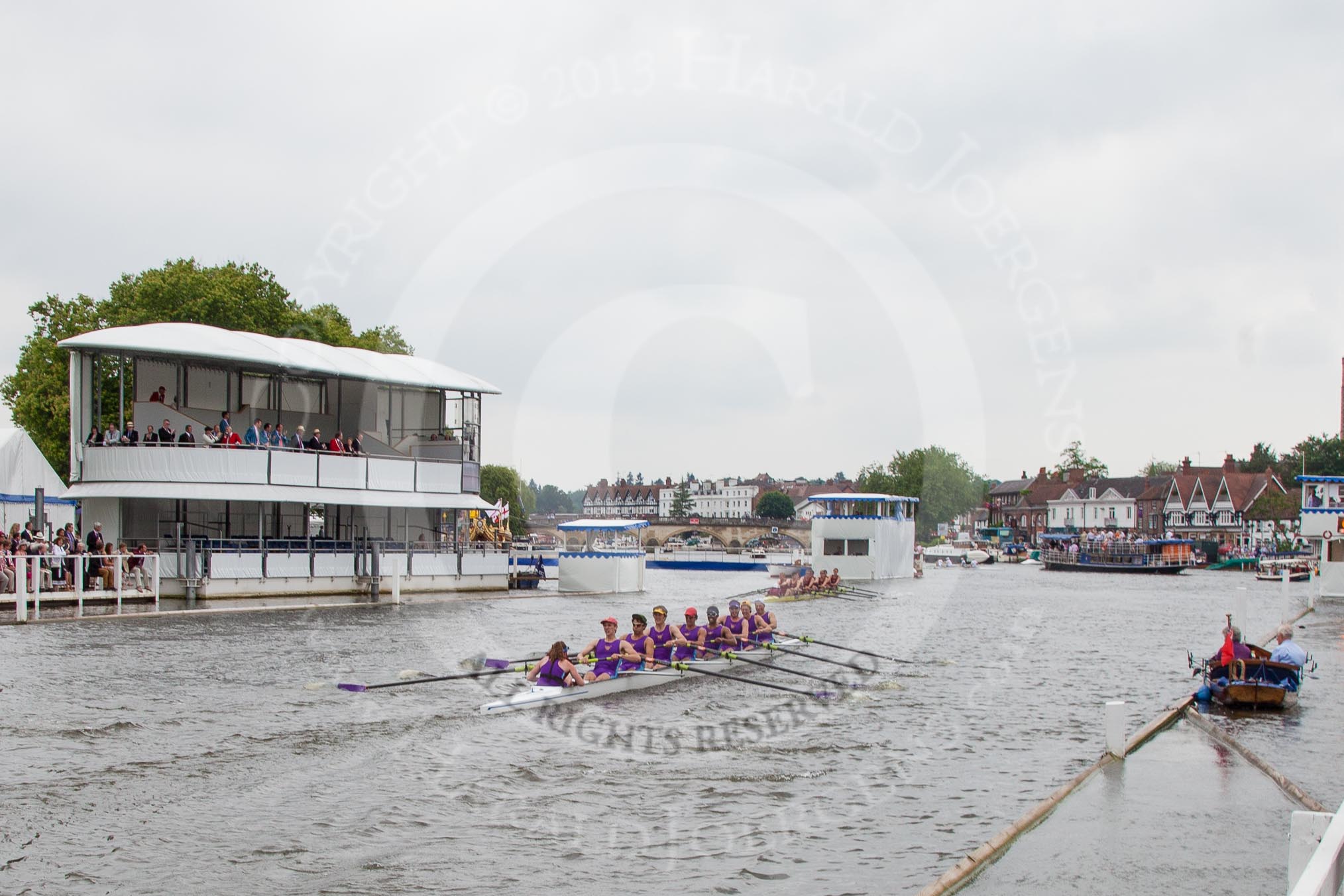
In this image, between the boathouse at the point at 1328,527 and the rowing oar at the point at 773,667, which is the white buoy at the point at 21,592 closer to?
the rowing oar at the point at 773,667

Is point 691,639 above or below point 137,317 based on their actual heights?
below

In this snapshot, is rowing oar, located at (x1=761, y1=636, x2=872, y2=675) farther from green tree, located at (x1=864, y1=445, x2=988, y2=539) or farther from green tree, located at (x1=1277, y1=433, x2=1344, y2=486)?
green tree, located at (x1=864, y1=445, x2=988, y2=539)

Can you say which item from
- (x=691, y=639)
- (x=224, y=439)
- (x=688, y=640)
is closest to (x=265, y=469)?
(x=224, y=439)

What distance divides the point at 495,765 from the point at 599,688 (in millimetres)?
5162

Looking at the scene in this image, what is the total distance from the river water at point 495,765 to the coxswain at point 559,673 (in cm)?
85

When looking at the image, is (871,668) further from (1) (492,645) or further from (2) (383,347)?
(2) (383,347)

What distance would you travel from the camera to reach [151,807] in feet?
45.4

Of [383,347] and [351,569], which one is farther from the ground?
[383,347]

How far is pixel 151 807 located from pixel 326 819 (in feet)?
7.04

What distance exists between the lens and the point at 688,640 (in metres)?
24.8

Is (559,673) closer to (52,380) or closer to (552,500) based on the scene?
(52,380)

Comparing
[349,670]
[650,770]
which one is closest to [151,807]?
[650,770]

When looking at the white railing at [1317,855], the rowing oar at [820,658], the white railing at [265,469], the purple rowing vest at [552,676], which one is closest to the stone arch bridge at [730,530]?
the white railing at [265,469]

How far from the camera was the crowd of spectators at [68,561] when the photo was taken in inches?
1260
